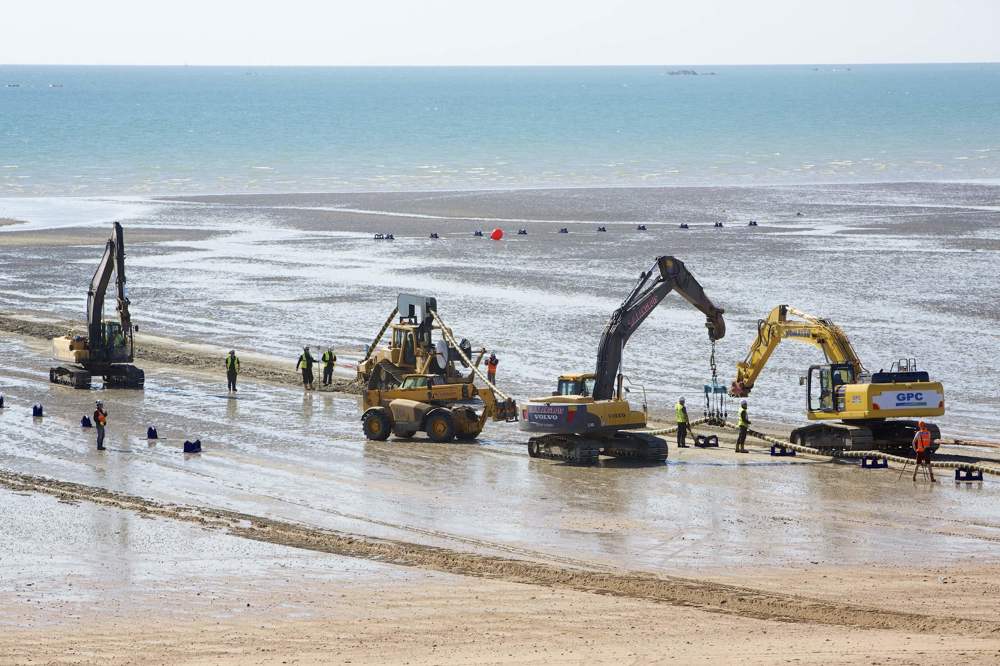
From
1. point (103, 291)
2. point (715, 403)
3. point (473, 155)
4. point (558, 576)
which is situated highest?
point (473, 155)

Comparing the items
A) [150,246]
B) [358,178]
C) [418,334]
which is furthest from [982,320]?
[358,178]

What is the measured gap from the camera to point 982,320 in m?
50.2

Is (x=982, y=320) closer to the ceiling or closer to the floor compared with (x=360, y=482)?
closer to the ceiling

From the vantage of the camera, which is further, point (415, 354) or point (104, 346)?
point (104, 346)

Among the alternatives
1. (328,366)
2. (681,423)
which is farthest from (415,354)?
(681,423)

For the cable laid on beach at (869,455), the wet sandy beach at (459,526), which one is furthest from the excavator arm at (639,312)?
the cable laid on beach at (869,455)

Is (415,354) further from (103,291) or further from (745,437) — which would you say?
(103,291)

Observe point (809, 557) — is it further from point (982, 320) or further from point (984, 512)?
point (982, 320)

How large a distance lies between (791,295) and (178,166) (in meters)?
81.8

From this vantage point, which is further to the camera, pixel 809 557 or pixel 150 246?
pixel 150 246

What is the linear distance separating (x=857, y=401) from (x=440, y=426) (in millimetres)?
9000

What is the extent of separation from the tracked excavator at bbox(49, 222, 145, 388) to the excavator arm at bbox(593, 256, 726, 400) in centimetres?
1498

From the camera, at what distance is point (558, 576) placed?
2314 cm

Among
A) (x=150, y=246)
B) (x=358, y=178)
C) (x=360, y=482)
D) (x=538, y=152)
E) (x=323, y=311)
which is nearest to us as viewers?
(x=360, y=482)
